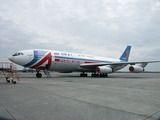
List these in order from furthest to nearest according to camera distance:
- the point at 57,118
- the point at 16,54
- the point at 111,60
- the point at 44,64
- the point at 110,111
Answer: the point at 111,60 < the point at 44,64 < the point at 16,54 < the point at 110,111 < the point at 57,118

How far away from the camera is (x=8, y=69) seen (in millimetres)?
10422

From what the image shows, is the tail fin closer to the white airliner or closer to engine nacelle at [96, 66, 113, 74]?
the white airliner

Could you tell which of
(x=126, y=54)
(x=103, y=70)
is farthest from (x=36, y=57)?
(x=126, y=54)

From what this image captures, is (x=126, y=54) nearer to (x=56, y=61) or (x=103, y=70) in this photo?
(x=103, y=70)

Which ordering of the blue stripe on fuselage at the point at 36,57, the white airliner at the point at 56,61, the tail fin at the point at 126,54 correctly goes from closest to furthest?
the white airliner at the point at 56,61 → the blue stripe on fuselage at the point at 36,57 → the tail fin at the point at 126,54

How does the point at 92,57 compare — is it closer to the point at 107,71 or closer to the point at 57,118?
the point at 107,71

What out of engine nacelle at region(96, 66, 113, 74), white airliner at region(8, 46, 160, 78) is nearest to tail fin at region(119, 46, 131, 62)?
white airliner at region(8, 46, 160, 78)

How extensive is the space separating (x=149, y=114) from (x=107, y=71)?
1629cm

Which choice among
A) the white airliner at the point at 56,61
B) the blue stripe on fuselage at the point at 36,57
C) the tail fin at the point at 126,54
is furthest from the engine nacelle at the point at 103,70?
the tail fin at the point at 126,54

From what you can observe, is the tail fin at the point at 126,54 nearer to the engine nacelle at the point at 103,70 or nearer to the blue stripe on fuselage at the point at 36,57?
the engine nacelle at the point at 103,70

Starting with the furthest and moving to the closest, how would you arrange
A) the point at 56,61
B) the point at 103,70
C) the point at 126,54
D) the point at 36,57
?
the point at 126,54, the point at 103,70, the point at 56,61, the point at 36,57

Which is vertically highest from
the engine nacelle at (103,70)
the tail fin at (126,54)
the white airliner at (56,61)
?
the tail fin at (126,54)

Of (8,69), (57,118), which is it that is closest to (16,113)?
(57,118)

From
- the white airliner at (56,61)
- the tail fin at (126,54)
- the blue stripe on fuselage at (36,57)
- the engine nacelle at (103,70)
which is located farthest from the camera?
the tail fin at (126,54)
